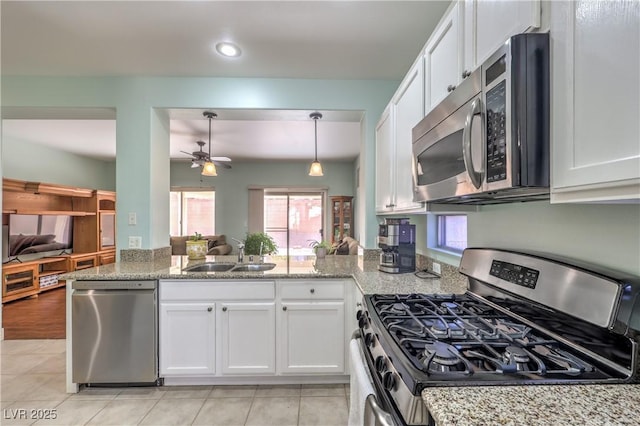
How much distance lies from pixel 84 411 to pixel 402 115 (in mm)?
2843

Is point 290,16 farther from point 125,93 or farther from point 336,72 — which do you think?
point 125,93

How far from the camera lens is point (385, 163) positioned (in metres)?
2.32

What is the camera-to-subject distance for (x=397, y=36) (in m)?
2.08

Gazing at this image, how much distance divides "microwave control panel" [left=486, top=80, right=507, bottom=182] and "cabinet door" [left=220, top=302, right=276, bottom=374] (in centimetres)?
177

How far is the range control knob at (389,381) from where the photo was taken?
0.86 m

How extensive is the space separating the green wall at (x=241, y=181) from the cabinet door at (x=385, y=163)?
4728 mm

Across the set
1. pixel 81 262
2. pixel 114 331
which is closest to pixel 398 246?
pixel 114 331

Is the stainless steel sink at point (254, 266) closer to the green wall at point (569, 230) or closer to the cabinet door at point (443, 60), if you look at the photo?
the green wall at point (569, 230)

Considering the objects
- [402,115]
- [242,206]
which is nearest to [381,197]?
[402,115]

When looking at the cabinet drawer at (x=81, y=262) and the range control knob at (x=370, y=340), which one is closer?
the range control knob at (x=370, y=340)

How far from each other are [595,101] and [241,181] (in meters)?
7.08

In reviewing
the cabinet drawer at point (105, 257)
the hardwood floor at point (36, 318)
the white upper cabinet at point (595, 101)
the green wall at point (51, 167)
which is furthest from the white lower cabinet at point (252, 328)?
the cabinet drawer at point (105, 257)

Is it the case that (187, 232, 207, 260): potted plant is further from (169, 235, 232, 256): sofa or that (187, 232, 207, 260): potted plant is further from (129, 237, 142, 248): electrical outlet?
(169, 235, 232, 256): sofa

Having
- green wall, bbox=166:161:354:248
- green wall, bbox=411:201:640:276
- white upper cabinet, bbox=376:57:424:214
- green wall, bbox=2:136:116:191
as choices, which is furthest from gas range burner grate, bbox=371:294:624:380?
green wall, bbox=2:136:116:191
